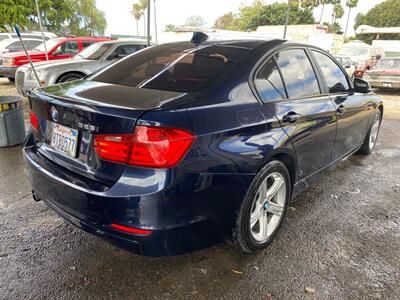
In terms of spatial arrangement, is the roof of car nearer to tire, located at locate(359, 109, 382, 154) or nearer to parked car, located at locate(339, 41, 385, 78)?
tire, located at locate(359, 109, 382, 154)

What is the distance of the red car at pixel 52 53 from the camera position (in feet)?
34.9

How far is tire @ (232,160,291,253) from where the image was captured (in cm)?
233

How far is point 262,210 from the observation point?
8.52 feet

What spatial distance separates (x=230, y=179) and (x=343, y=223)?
1.61 metres

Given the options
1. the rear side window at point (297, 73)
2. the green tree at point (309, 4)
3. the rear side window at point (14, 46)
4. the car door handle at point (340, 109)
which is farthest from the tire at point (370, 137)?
the green tree at point (309, 4)

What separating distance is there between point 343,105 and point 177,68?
6.15 ft

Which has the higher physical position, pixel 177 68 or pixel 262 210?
pixel 177 68

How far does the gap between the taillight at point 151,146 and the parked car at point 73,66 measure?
6193mm

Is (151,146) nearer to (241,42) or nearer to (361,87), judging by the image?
(241,42)

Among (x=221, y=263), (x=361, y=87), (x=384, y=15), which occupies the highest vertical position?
(x=384, y=15)

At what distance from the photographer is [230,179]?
2.12 metres

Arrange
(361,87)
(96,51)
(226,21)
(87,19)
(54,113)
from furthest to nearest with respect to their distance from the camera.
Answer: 1. (226,21)
2. (87,19)
3. (96,51)
4. (361,87)
5. (54,113)

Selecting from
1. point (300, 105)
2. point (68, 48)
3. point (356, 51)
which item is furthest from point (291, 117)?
point (356, 51)

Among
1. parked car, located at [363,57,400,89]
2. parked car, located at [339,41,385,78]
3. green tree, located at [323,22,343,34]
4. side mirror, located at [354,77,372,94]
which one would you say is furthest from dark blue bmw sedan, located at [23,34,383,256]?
green tree, located at [323,22,343,34]
